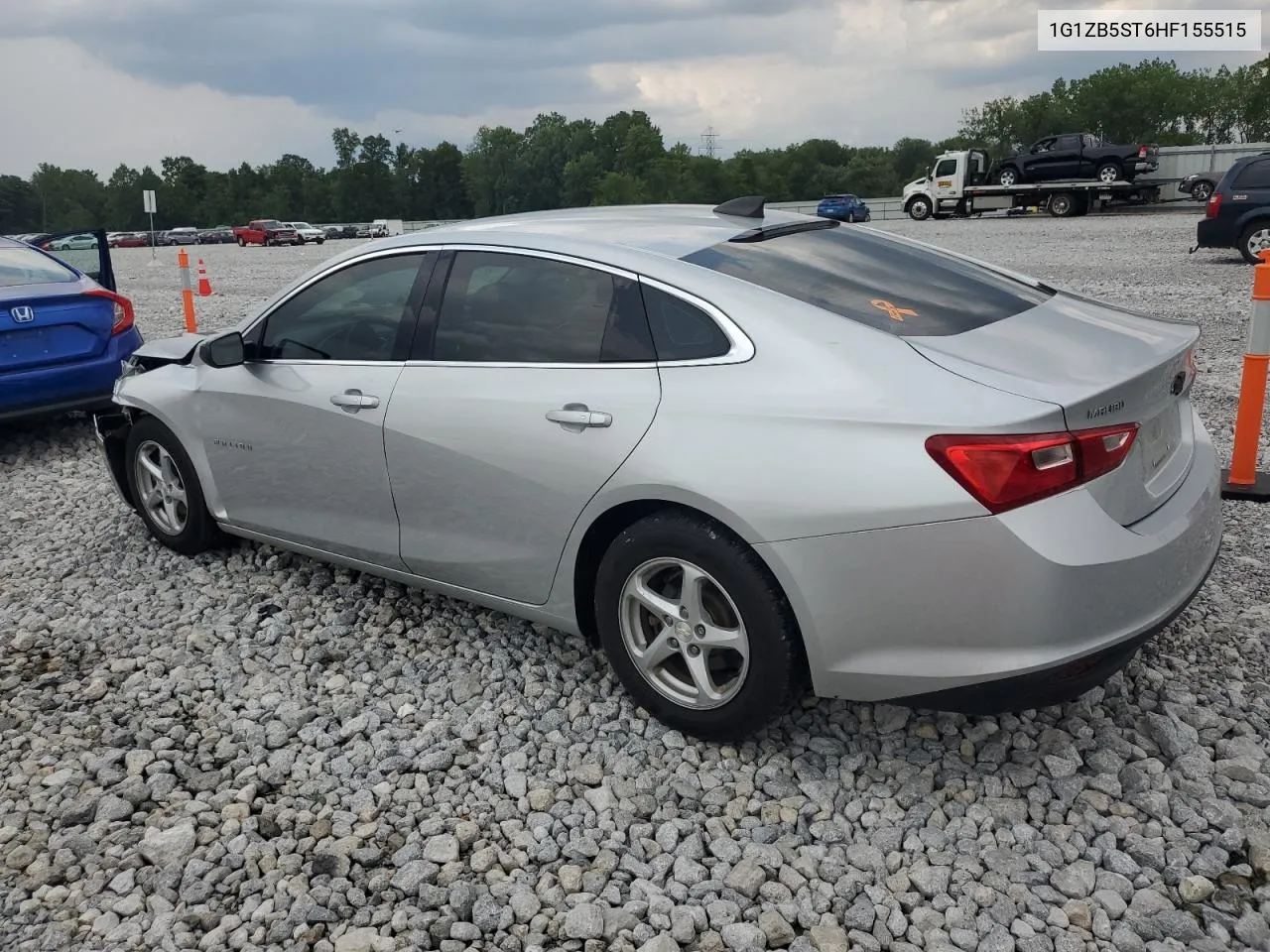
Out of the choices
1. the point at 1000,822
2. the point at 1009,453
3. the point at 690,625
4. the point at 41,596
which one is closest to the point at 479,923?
the point at 690,625

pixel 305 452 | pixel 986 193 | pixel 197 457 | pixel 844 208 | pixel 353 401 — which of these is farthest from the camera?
pixel 844 208

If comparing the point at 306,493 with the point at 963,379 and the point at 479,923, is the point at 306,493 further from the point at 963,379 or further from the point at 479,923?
the point at 963,379

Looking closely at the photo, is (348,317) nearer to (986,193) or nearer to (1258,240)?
(1258,240)

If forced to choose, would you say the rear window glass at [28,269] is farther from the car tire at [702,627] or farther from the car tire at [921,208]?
the car tire at [921,208]

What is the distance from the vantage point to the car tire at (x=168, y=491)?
5.04 meters

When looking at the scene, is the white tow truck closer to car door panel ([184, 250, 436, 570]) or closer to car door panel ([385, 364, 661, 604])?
car door panel ([184, 250, 436, 570])

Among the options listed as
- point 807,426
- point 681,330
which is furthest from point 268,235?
point 807,426

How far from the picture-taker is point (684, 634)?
129 inches

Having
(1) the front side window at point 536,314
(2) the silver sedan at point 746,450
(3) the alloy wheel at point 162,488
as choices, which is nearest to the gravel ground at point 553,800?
(2) the silver sedan at point 746,450

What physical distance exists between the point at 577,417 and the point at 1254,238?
1525 centimetres

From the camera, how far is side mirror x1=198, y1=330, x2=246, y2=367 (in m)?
4.44

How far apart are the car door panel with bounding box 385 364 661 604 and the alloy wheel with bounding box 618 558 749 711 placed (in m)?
0.34

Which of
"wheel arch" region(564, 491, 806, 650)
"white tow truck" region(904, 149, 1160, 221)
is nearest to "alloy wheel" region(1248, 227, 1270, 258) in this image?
"wheel arch" region(564, 491, 806, 650)

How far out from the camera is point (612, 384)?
3.35 metres
